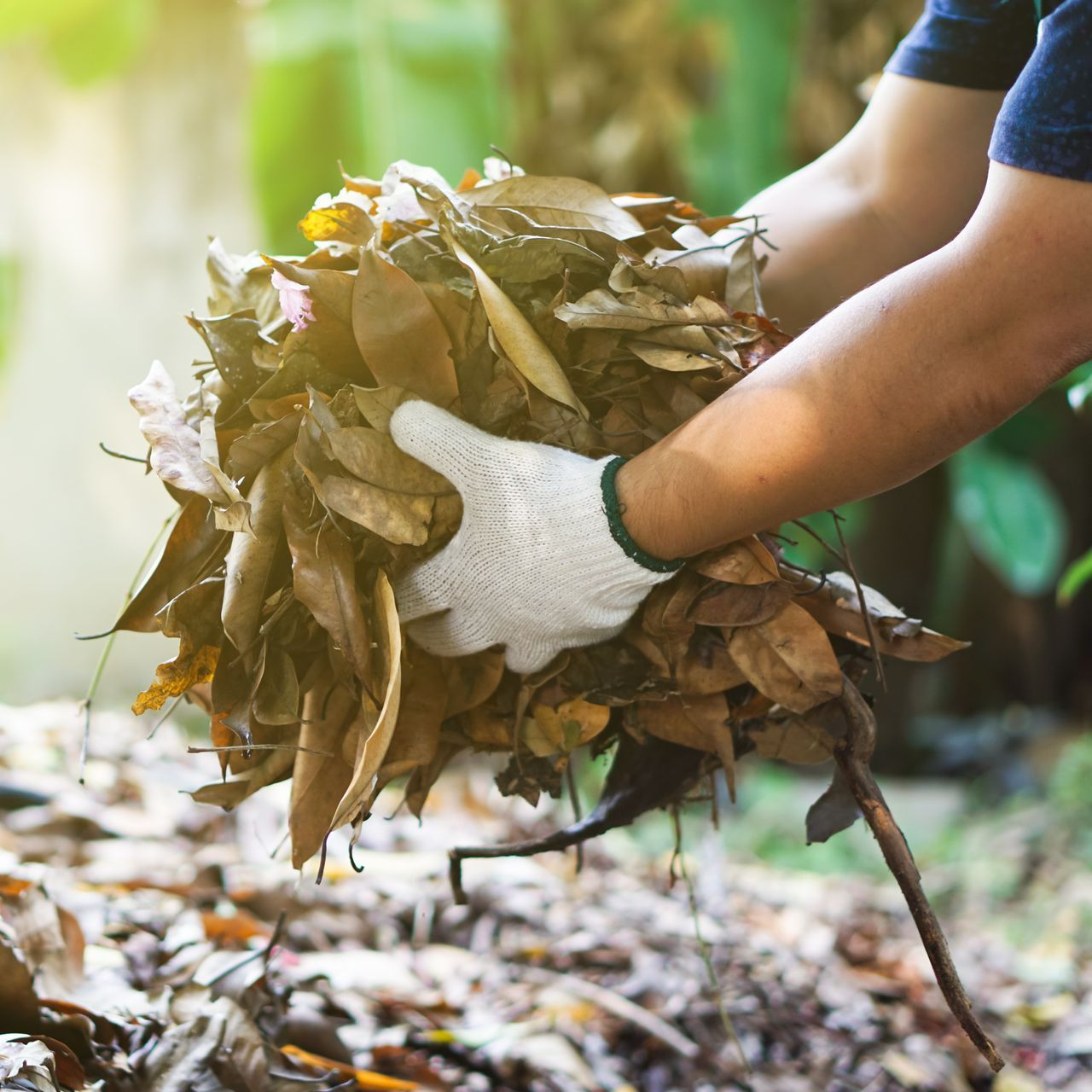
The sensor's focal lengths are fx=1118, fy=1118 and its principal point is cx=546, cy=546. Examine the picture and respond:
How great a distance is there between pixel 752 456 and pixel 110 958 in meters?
0.80

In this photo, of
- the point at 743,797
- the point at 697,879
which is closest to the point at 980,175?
the point at 697,879

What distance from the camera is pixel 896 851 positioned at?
0.88m

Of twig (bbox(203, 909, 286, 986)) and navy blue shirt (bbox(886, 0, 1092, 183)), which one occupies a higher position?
navy blue shirt (bbox(886, 0, 1092, 183))

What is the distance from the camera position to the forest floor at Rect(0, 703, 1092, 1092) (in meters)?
0.98

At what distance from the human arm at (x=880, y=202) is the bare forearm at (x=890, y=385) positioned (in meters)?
0.32

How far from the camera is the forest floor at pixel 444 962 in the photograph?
98 cm

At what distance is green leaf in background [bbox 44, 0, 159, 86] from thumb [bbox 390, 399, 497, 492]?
243 cm

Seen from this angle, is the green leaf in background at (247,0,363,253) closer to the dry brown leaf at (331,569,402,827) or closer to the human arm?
the human arm

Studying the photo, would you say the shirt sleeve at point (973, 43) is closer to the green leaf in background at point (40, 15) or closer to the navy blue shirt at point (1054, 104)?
the navy blue shirt at point (1054, 104)

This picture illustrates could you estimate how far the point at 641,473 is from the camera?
32.9 inches

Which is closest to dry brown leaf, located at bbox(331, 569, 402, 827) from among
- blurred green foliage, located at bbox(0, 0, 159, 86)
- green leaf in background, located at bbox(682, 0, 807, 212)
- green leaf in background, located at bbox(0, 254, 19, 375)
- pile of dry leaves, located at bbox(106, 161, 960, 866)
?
pile of dry leaves, located at bbox(106, 161, 960, 866)

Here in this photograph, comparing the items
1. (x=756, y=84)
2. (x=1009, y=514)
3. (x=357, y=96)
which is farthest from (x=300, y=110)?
(x=1009, y=514)

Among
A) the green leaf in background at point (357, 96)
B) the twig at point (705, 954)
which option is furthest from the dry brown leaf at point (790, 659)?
the green leaf in background at point (357, 96)

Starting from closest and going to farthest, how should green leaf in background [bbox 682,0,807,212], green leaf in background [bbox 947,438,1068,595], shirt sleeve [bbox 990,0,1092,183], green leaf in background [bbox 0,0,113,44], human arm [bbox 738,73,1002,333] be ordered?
shirt sleeve [bbox 990,0,1092,183], human arm [bbox 738,73,1002,333], green leaf in background [bbox 0,0,113,44], green leaf in background [bbox 947,438,1068,595], green leaf in background [bbox 682,0,807,212]
